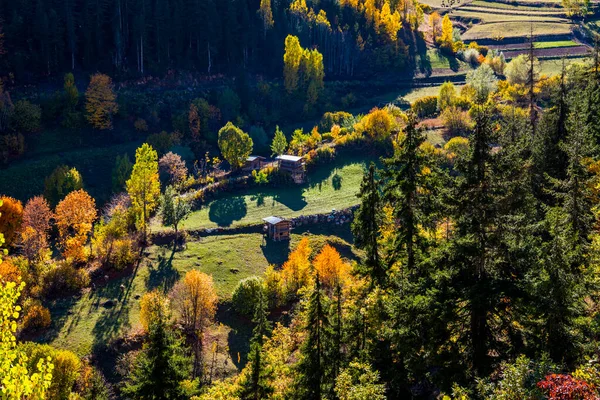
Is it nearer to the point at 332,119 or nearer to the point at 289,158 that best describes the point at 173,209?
the point at 289,158

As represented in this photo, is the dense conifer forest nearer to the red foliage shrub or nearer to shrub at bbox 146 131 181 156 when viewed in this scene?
the red foliage shrub

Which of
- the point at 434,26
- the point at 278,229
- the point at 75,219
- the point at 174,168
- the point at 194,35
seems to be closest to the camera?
the point at 75,219

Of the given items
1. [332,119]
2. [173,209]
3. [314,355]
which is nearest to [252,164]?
[332,119]

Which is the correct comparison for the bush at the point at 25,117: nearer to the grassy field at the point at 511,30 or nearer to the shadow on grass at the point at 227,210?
the shadow on grass at the point at 227,210

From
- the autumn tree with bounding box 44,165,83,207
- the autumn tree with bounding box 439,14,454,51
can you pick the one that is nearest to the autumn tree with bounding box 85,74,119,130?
the autumn tree with bounding box 44,165,83,207

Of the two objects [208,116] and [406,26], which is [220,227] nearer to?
[208,116]

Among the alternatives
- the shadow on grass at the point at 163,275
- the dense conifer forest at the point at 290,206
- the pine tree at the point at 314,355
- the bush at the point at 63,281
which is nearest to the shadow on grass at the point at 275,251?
the dense conifer forest at the point at 290,206
